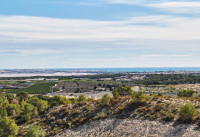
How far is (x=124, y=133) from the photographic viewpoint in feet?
88.4

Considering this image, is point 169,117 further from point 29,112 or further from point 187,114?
point 29,112

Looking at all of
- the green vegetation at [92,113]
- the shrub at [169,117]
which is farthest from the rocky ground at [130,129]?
the green vegetation at [92,113]

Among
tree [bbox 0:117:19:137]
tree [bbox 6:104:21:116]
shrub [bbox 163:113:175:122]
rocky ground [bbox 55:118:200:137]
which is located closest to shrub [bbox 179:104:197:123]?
rocky ground [bbox 55:118:200:137]

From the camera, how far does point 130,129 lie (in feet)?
89.5

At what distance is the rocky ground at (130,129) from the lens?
24.5 m

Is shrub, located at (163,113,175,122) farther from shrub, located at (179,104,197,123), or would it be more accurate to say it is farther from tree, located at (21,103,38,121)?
tree, located at (21,103,38,121)

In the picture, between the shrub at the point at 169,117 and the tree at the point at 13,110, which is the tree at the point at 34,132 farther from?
the shrub at the point at 169,117

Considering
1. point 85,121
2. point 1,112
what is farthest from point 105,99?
point 1,112

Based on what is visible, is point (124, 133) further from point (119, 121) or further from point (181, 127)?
point (181, 127)

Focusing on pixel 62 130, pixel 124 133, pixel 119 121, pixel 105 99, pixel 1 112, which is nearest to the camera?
pixel 124 133

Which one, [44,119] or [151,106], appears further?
[44,119]

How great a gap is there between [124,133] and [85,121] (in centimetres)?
704

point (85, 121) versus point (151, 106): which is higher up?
point (151, 106)

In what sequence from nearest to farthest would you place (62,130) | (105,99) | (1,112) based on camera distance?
(62,130), (105,99), (1,112)
